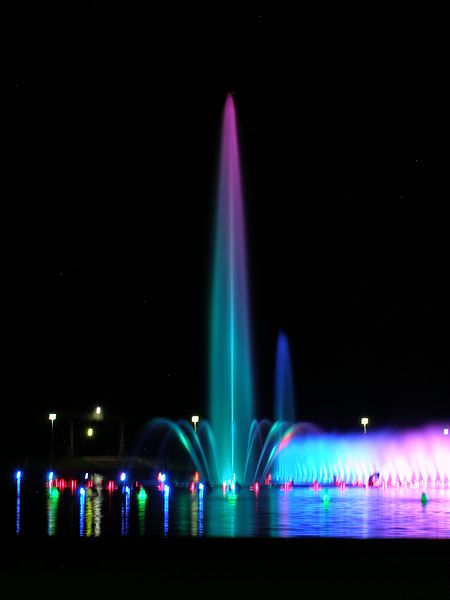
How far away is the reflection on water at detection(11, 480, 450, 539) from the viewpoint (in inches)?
760

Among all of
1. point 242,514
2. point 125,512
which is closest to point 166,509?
point 125,512

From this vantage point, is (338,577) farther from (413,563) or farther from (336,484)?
(336,484)

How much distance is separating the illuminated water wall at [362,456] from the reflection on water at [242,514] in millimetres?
21552

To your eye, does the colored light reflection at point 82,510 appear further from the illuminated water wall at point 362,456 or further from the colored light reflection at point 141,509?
the illuminated water wall at point 362,456

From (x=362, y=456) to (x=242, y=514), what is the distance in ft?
122

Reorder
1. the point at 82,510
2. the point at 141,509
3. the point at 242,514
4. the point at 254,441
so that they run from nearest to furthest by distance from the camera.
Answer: the point at 242,514 < the point at 82,510 < the point at 141,509 < the point at 254,441

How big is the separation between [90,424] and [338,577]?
66.9 metres

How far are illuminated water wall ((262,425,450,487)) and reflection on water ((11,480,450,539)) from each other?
848 inches

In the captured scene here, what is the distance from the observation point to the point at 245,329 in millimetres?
44000

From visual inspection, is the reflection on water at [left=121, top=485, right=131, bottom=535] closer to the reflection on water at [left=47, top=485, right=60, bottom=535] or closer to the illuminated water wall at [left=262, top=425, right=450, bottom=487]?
the reflection on water at [left=47, top=485, right=60, bottom=535]

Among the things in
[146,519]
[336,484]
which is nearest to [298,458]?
[336,484]

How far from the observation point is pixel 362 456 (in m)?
60.3

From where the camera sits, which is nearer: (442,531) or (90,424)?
(442,531)

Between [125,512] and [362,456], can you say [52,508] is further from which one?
[362,456]
